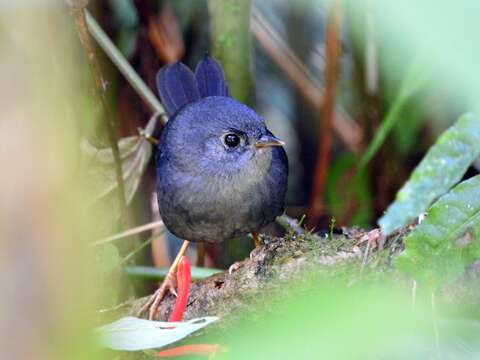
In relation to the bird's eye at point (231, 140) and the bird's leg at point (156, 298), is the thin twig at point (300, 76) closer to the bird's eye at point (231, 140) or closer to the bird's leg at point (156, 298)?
the bird's eye at point (231, 140)

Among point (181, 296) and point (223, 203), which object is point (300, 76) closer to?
point (223, 203)

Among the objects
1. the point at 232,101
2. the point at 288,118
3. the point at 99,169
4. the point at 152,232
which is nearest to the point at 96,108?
the point at 99,169

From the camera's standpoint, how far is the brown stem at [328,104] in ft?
11.9

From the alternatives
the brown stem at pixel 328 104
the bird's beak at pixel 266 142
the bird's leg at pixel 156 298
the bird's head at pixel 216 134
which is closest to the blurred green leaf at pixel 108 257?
the bird's leg at pixel 156 298

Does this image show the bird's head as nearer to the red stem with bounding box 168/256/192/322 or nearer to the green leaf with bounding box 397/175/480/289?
the red stem with bounding box 168/256/192/322

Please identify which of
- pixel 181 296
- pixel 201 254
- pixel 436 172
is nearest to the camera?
pixel 436 172

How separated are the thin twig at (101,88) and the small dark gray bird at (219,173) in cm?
17

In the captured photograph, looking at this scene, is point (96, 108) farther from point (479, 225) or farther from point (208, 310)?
point (479, 225)

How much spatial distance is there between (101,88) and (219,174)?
→ 21.1 inches

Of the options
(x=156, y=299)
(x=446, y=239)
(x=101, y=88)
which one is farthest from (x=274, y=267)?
(x=101, y=88)

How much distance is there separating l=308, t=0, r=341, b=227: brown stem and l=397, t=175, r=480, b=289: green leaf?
2.16m

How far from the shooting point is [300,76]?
412 centimetres

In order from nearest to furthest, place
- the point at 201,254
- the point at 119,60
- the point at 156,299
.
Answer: the point at 156,299, the point at 119,60, the point at 201,254

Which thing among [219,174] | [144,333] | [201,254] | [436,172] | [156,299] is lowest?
[201,254]
